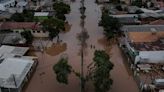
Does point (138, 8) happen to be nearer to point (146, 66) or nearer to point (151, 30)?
point (151, 30)

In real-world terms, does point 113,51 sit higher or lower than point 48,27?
lower

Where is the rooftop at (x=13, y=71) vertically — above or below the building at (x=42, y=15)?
below

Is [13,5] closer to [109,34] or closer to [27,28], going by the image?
[27,28]

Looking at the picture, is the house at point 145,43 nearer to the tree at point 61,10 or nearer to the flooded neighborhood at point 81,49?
the flooded neighborhood at point 81,49

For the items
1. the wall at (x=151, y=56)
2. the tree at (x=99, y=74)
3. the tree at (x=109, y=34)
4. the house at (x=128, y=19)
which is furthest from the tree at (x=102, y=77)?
the house at (x=128, y=19)

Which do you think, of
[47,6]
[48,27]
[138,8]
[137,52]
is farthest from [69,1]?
[137,52]

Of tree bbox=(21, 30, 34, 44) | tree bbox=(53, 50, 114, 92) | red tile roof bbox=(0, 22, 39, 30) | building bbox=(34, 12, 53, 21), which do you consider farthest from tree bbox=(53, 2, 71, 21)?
tree bbox=(53, 50, 114, 92)
